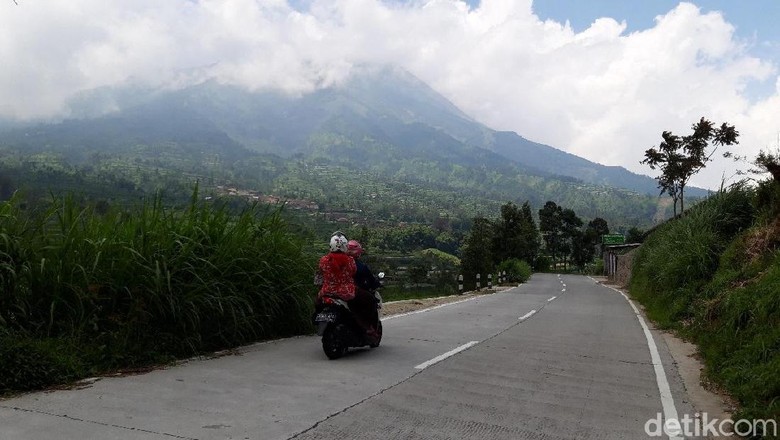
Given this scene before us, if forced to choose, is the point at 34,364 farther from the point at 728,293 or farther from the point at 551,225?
the point at 551,225

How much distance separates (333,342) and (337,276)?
0.84m

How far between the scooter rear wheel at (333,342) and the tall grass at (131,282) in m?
1.28

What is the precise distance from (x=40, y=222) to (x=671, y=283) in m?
13.5

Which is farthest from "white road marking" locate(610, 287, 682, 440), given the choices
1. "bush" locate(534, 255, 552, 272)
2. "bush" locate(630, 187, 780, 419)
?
"bush" locate(534, 255, 552, 272)

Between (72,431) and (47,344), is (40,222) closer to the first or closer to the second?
(47,344)

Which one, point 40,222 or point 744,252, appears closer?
point 40,222

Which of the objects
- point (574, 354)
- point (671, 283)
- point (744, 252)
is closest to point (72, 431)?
point (574, 354)

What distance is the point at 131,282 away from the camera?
22.1ft

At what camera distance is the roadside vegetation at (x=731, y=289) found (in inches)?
246

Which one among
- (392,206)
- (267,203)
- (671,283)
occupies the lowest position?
(671,283)

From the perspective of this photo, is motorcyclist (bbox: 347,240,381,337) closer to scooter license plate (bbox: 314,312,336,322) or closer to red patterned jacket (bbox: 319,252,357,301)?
red patterned jacket (bbox: 319,252,357,301)

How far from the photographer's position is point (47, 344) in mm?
5621

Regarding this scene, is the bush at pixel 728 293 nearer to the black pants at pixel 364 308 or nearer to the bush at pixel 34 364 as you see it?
the black pants at pixel 364 308

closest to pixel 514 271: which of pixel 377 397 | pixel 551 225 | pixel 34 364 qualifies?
pixel 551 225
